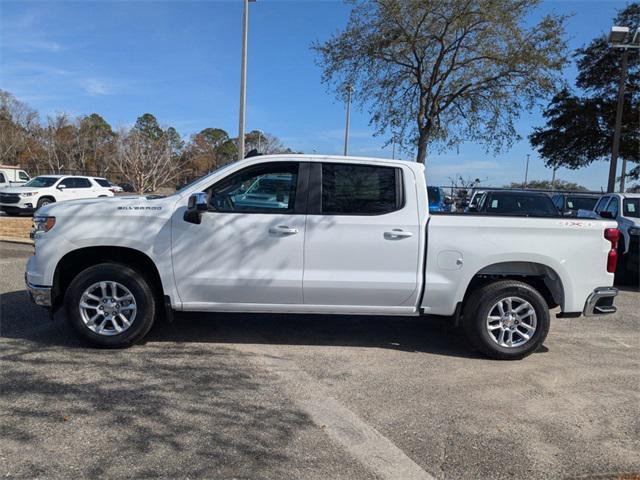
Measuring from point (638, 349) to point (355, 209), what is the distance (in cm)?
363

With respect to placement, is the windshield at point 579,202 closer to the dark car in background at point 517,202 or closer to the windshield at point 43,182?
the dark car in background at point 517,202

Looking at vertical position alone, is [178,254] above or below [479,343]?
above

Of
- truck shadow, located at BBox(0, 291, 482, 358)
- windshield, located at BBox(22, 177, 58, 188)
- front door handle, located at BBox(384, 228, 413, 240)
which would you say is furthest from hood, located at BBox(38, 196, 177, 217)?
windshield, located at BBox(22, 177, 58, 188)

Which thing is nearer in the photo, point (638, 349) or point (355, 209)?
point (355, 209)

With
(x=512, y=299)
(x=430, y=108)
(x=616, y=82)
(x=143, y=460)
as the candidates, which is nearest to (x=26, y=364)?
(x=143, y=460)

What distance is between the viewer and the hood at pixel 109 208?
4.82 meters

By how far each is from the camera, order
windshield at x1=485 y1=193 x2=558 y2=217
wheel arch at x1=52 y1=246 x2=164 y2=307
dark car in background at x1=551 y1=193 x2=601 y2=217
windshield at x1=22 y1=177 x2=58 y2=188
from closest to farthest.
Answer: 1. wheel arch at x1=52 y1=246 x2=164 y2=307
2. windshield at x1=485 y1=193 x2=558 y2=217
3. dark car in background at x1=551 y1=193 x2=601 y2=217
4. windshield at x1=22 y1=177 x2=58 y2=188

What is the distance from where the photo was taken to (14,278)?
782 centimetres

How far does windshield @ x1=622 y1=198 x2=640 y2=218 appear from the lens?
10.2 meters

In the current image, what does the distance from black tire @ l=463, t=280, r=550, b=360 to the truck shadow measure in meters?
0.28

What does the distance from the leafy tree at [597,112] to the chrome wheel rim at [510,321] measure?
67.8 feet

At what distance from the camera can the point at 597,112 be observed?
24062 mm

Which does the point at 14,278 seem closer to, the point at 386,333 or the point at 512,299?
the point at 386,333

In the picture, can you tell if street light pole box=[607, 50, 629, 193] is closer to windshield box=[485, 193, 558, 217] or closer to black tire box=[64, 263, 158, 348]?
windshield box=[485, 193, 558, 217]
